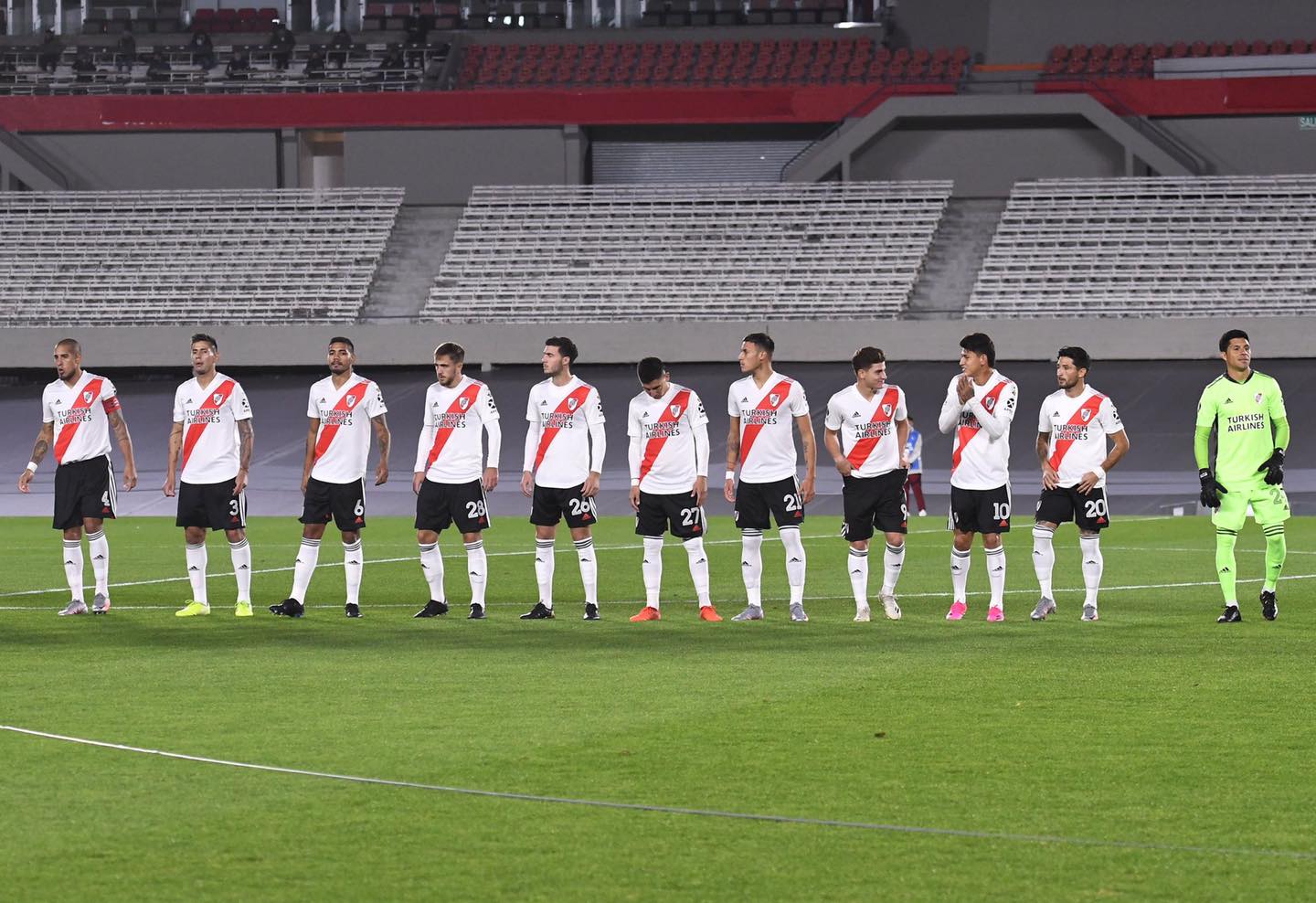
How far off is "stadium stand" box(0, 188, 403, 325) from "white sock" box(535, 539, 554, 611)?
28.5 meters

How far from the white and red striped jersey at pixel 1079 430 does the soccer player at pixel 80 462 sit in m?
7.50

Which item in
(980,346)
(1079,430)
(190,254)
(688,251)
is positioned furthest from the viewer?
(190,254)

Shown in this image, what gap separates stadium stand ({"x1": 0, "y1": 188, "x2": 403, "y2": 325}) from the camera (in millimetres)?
42500

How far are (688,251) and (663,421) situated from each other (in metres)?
29.7

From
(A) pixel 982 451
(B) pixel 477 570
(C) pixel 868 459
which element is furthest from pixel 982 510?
(B) pixel 477 570

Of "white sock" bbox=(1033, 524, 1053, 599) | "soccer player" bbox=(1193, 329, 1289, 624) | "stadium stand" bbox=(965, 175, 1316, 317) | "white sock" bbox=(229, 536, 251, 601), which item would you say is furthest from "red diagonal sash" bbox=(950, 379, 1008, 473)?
"stadium stand" bbox=(965, 175, 1316, 317)

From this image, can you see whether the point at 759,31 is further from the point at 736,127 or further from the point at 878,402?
the point at 878,402

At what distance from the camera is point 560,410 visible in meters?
14.0

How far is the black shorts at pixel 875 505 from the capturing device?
1357 centimetres

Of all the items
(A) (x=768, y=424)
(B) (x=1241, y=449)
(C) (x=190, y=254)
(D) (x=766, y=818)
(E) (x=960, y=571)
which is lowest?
(D) (x=766, y=818)

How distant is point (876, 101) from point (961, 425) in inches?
1299

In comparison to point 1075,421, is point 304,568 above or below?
below

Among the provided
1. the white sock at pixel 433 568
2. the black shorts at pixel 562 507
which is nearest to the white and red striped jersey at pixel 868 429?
the black shorts at pixel 562 507

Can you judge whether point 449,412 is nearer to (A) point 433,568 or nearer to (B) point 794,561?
(A) point 433,568
